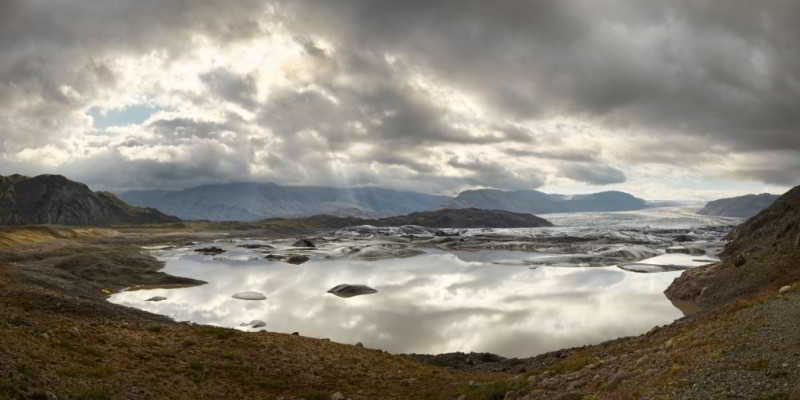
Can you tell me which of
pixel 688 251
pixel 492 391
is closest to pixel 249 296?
pixel 492 391

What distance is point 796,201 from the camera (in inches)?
3499

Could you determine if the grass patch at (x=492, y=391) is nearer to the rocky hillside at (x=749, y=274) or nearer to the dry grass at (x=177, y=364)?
the dry grass at (x=177, y=364)

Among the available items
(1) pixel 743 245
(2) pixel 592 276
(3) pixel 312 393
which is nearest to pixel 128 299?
(3) pixel 312 393

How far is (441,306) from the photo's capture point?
66.5 metres

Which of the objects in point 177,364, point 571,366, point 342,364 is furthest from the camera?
point 342,364

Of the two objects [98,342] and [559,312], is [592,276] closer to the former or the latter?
[559,312]

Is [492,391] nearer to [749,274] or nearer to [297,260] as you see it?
[749,274]

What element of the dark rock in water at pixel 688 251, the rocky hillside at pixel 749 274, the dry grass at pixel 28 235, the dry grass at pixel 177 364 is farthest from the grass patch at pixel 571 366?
the dry grass at pixel 28 235

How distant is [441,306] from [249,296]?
3115 cm

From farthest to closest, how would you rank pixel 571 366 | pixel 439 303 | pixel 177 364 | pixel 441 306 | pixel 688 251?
pixel 688 251 → pixel 439 303 → pixel 441 306 → pixel 177 364 → pixel 571 366

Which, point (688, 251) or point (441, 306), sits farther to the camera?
point (688, 251)

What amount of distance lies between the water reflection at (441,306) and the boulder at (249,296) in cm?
202

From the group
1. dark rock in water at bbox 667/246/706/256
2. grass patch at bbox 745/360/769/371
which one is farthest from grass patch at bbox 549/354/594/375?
dark rock in water at bbox 667/246/706/256

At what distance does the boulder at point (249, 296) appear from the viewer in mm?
72438
